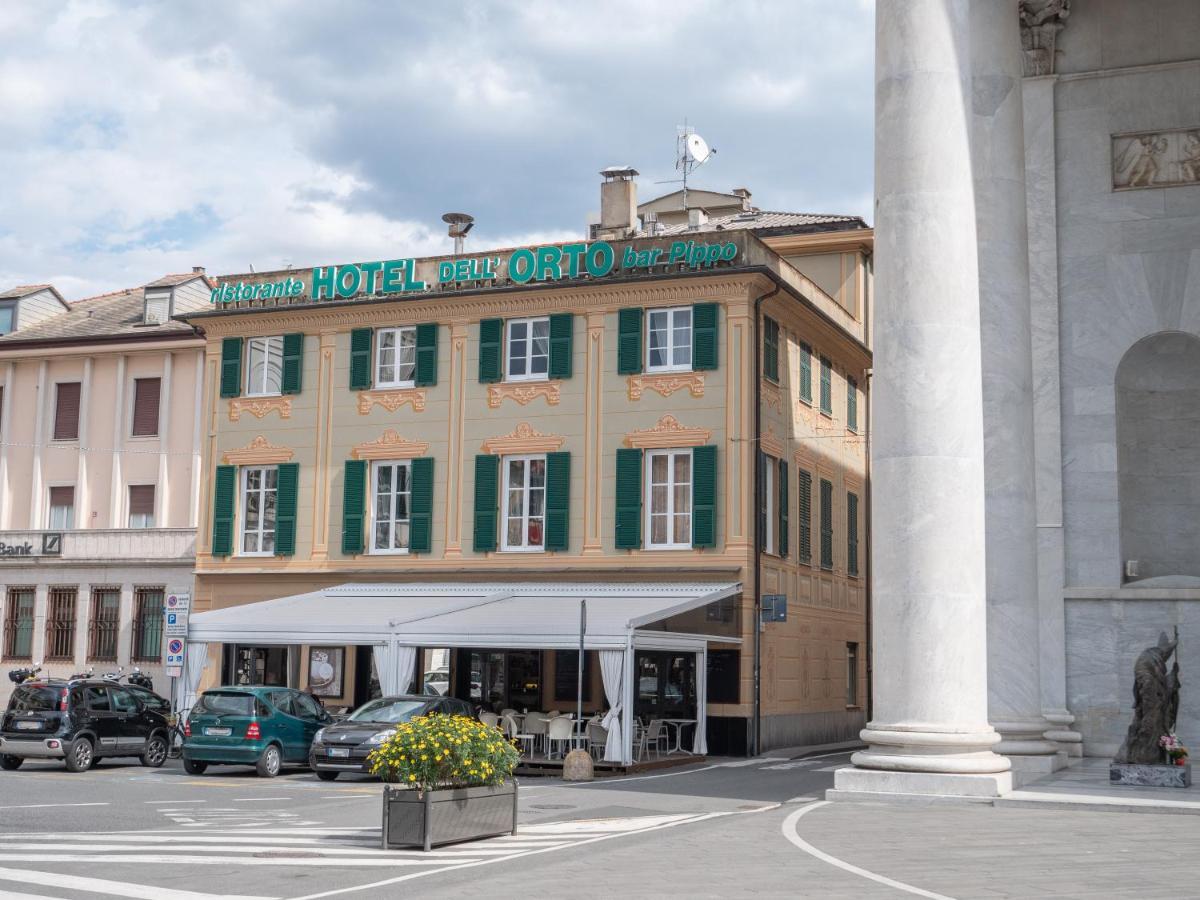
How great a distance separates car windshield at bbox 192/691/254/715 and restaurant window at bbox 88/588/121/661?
13.8 meters

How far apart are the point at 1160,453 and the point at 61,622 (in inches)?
1096

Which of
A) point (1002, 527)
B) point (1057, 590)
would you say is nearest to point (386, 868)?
point (1002, 527)

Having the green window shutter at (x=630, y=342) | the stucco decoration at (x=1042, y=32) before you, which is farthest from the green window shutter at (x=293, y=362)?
Answer: the stucco decoration at (x=1042, y=32)

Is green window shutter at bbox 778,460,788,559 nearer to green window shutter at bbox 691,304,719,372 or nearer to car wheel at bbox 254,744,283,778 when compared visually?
green window shutter at bbox 691,304,719,372

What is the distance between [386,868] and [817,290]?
25.8 metres

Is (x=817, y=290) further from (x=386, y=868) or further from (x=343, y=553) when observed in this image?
(x=386, y=868)

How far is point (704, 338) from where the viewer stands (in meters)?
31.2

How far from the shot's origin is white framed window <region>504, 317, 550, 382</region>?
32.8 meters

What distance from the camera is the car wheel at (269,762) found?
82.1 feet

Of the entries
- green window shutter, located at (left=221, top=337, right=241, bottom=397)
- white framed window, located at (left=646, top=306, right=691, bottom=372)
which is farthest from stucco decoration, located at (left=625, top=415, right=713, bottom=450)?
green window shutter, located at (left=221, top=337, right=241, bottom=397)

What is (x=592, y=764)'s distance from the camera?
2550 cm

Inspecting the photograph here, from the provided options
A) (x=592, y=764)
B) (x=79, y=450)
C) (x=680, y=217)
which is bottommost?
(x=592, y=764)

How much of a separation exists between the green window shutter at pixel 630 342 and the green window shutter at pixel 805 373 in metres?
Answer: 4.73

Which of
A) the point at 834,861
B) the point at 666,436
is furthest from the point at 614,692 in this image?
the point at 834,861
